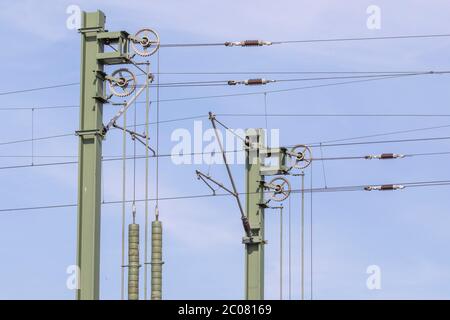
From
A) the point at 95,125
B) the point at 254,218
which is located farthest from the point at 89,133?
the point at 254,218

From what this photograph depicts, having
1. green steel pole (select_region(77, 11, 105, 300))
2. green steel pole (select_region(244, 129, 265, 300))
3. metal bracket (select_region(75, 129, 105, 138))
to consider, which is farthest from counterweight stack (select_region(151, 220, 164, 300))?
green steel pole (select_region(244, 129, 265, 300))

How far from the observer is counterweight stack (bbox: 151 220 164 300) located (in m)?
39.7

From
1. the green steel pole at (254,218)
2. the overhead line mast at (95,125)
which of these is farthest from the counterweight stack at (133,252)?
the green steel pole at (254,218)

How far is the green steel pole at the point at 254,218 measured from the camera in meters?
59.2

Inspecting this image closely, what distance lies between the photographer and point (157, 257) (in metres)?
39.8

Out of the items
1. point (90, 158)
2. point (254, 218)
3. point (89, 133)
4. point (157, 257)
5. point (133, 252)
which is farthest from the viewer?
point (254, 218)

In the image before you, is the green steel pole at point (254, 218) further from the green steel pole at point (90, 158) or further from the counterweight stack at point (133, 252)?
the counterweight stack at point (133, 252)

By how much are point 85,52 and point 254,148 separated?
18705 millimetres

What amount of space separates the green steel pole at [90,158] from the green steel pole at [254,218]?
706 inches

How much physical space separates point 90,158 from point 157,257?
410 centimetres

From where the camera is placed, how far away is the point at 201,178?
56375mm

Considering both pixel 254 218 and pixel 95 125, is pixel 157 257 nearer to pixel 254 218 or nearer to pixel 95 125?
pixel 95 125
